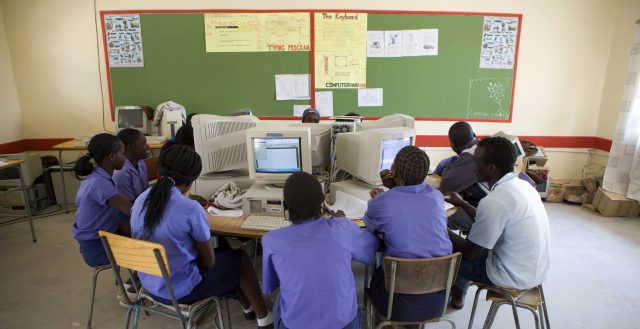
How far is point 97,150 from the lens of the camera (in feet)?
6.86

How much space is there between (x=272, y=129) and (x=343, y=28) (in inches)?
106

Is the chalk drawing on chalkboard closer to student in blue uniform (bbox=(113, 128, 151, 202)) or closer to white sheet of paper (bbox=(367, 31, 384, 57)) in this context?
white sheet of paper (bbox=(367, 31, 384, 57))

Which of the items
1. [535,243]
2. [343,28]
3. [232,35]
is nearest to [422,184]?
[535,243]

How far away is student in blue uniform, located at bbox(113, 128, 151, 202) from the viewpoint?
2352 mm

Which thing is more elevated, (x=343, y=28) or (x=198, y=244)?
(x=343, y=28)

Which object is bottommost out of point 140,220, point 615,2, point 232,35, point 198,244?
point 198,244

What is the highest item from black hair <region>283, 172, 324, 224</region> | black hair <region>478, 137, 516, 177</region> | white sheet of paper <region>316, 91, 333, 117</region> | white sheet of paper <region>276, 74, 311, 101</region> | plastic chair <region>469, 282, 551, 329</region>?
white sheet of paper <region>276, 74, 311, 101</region>

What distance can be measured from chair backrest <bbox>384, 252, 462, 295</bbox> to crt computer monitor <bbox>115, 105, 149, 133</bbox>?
3881mm

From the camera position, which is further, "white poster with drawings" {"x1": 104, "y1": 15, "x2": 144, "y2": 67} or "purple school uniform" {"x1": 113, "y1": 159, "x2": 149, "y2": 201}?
"white poster with drawings" {"x1": 104, "y1": 15, "x2": 144, "y2": 67}

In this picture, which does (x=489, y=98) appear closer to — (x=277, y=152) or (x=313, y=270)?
(x=277, y=152)

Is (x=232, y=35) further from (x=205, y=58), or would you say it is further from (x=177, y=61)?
(x=177, y=61)

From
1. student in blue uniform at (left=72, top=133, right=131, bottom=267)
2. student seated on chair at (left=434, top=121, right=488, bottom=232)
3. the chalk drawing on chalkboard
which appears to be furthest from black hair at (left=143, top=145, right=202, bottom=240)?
the chalk drawing on chalkboard

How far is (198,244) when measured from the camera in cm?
164

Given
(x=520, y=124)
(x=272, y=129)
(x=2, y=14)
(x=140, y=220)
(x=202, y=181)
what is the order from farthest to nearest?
(x=520, y=124) < (x=2, y=14) < (x=202, y=181) < (x=272, y=129) < (x=140, y=220)
